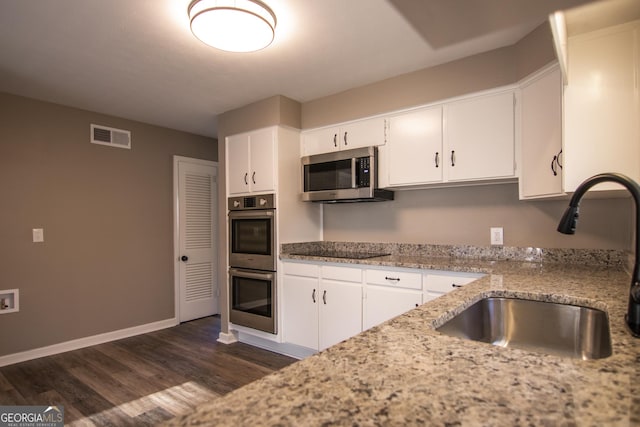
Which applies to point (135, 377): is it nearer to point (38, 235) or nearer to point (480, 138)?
point (38, 235)

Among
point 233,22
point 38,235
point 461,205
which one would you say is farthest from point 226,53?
point 38,235

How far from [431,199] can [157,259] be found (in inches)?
124

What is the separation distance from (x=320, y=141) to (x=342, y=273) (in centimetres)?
130

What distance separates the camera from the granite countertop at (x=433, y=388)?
0.48 metres

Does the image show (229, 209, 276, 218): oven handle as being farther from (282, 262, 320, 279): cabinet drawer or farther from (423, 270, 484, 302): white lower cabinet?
(423, 270, 484, 302): white lower cabinet

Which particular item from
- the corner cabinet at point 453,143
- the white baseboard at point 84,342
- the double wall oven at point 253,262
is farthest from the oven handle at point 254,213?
the white baseboard at point 84,342

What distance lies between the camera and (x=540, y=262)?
240 centimetres

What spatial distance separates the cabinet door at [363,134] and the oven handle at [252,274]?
1350 millimetres

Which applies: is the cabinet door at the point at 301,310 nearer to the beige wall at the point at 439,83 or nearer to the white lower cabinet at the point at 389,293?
the white lower cabinet at the point at 389,293

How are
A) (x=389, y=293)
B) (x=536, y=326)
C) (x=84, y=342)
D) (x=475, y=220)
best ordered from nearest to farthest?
(x=536, y=326) → (x=389, y=293) → (x=475, y=220) → (x=84, y=342)

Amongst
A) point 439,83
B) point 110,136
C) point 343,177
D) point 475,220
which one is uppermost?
point 439,83

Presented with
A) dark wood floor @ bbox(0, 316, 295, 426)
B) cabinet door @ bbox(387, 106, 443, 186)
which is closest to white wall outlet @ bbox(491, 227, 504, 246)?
cabinet door @ bbox(387, 106, 443, 186)

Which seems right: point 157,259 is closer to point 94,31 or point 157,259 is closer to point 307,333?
point 307,333

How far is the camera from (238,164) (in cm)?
355
